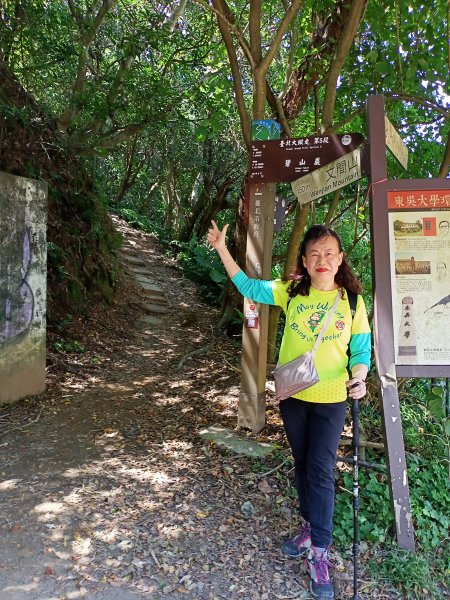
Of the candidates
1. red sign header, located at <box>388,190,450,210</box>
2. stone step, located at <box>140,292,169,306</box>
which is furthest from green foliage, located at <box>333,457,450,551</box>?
stone step, located at <box>140,292,169,306</box>

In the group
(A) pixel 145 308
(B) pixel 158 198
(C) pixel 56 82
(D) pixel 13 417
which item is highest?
(B) pixel 158 198

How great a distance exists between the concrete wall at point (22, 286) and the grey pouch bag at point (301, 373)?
3.45 metres

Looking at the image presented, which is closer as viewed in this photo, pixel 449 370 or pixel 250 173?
pixel 449 370

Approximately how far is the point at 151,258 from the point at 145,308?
465 cm

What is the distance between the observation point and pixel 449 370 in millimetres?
3260

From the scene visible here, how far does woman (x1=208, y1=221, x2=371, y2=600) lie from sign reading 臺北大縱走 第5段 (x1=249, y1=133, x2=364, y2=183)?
56.2 inches

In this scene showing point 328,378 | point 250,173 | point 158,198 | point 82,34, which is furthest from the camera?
point 158,198

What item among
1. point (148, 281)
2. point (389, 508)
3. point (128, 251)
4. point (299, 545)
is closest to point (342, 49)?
point (389, 508)

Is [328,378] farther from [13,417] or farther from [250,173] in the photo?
[13,417]

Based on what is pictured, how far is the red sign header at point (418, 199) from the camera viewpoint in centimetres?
325

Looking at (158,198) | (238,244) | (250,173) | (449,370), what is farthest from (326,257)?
(158,198)

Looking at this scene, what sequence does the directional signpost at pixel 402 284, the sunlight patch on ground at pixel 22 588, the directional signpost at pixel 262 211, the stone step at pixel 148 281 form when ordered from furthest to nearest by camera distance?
the stone step at pixel 148 281 < the directional signpost at pixel 262 211 < the directional signpost at pixel 402 284 < the sunlight patch on ground at pixel 22 588

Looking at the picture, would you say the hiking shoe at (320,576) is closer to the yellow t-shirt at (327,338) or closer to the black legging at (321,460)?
the black legging at (321,460)

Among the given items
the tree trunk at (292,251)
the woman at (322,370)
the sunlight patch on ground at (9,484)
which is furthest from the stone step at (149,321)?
the woman at (322,370)
